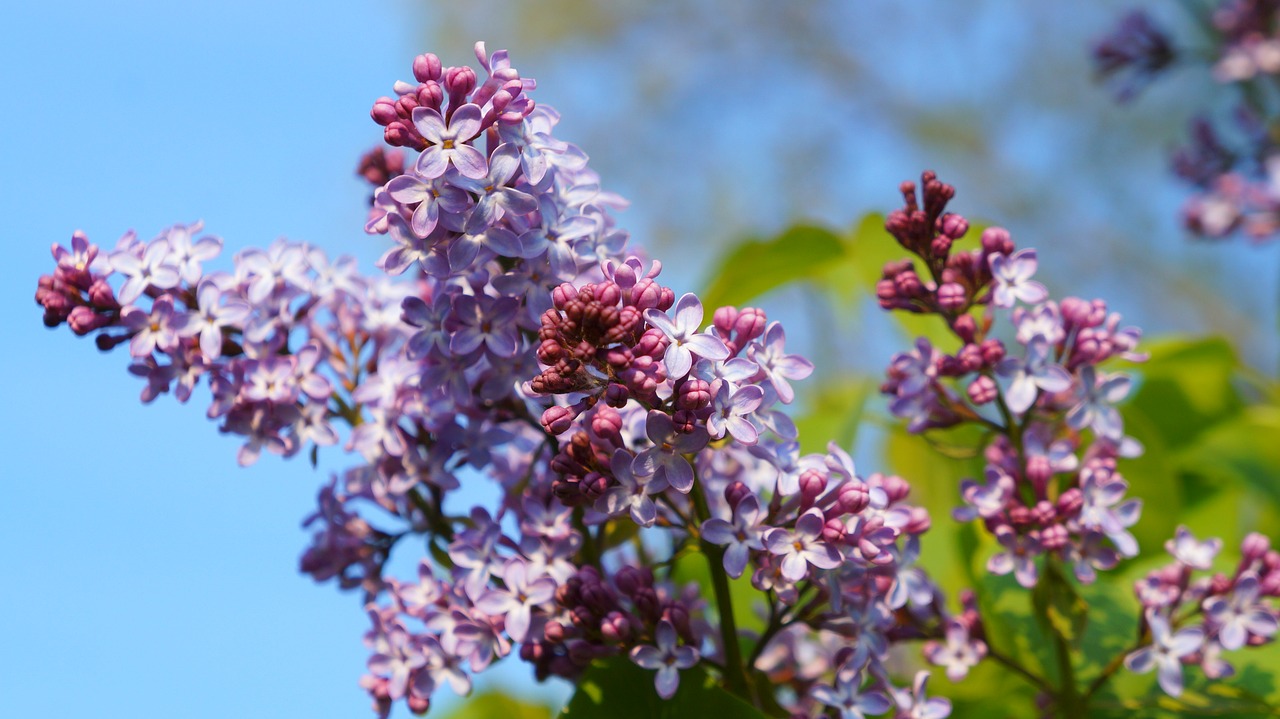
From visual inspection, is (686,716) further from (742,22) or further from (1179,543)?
(742,22)

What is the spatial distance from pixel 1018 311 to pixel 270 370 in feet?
1.80

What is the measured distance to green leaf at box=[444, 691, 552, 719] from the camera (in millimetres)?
1570

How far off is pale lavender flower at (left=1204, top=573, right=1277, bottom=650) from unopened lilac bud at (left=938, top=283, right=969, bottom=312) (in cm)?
29

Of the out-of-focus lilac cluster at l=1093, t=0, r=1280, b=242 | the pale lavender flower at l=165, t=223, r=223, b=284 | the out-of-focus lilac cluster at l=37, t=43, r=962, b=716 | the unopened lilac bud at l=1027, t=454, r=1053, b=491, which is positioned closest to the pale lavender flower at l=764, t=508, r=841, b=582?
the out-of-focus lilac cluster at l=37, t=43, r=962, b=716

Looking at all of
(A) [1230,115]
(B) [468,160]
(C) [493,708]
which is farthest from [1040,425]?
(A) [1230,115]

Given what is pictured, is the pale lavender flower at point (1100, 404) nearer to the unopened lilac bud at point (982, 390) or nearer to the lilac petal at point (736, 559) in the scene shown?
the unopened lilac bud at point (982, 390)

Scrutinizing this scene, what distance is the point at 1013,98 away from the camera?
8.00 metres

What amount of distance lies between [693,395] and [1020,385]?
30 centimetres

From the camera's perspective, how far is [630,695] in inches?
30.7

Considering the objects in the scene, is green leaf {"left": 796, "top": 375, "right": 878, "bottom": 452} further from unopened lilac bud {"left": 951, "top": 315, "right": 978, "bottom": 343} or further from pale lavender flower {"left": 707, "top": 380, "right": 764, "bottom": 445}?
pale lavender flower {"left": 707, "top": 380, "right": 764, "bottom": 445}

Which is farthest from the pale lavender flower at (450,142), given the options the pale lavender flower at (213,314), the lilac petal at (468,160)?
the pale lavender flower at (213,314)

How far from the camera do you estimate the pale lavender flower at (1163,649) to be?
0.85 metres

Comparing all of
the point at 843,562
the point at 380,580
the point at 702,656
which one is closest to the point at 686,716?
the point at 702,656

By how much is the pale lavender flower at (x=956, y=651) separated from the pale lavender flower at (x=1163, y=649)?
11 cm
